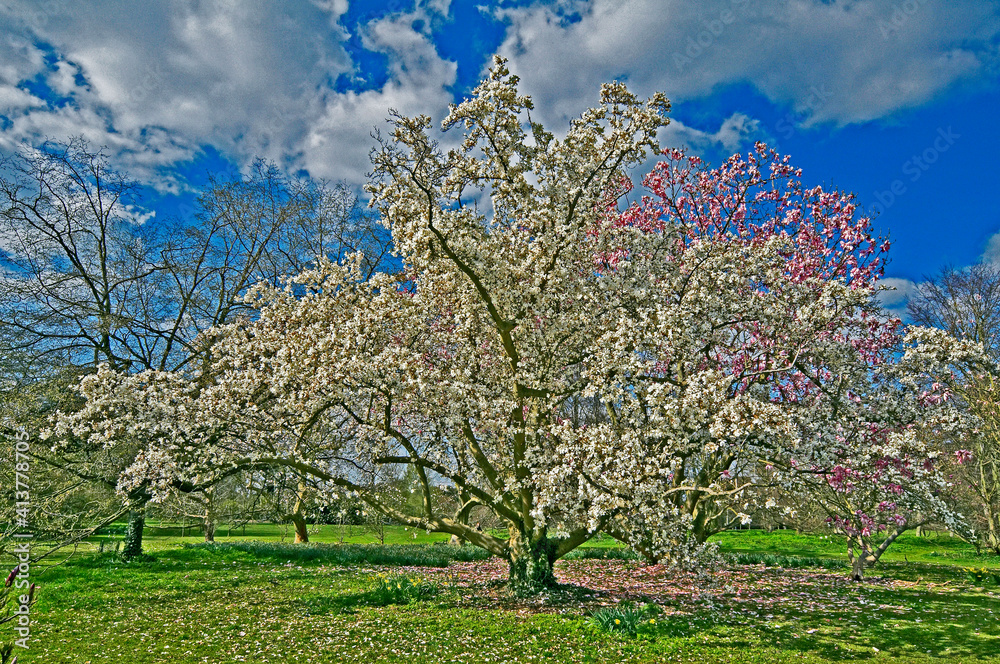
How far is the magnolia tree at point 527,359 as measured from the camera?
1037 cm

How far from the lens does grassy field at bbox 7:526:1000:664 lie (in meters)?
8.53

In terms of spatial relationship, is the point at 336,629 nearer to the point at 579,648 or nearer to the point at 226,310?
the point at 579,648

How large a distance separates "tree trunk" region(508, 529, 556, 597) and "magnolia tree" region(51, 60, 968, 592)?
0.15 feet

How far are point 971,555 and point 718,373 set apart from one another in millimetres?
28060

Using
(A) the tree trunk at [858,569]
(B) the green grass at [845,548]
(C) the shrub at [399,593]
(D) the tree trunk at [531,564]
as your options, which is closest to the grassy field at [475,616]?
(C) the shrub at [399,593]

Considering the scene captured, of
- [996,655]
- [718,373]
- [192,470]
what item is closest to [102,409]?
[192,470]

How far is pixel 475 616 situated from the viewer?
10.6m

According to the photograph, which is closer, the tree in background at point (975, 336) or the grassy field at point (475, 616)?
the grassy field at point (475, 616)

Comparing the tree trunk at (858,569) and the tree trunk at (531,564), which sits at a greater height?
the tree trunk at (531,564)

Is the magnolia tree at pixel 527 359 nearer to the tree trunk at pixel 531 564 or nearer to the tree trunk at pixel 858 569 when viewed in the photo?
the tree trunk at pixel 531 564

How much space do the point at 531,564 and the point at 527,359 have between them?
195 inches

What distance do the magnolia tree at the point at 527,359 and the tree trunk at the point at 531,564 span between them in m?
0.04

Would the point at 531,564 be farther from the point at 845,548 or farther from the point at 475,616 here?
the point at 845,548

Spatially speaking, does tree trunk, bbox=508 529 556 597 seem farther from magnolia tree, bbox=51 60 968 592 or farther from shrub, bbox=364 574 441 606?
shrub, bbox=364 574 441 606
